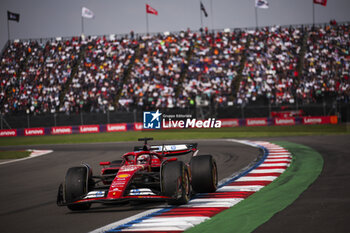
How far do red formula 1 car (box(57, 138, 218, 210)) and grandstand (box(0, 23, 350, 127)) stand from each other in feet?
84.6

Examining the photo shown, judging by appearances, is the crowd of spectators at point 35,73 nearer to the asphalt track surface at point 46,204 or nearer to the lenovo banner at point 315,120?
the lenovo banner at point 315,120

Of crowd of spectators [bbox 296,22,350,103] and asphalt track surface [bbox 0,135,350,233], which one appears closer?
asphalt track surface [bbox 0,135,350,233]

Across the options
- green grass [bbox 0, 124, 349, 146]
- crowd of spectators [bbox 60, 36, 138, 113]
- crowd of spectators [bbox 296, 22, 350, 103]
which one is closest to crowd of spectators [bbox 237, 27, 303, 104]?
crowd of spectators [bbox 296, 22, 350, 103]

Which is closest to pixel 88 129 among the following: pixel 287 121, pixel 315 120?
pixel 287 121

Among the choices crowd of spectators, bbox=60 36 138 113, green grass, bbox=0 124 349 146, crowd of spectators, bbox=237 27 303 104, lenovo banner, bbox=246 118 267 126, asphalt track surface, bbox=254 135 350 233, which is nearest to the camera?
asphalt track surface, bbox=254 135 350 233

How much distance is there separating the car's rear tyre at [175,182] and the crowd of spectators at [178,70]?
2761 centimetres

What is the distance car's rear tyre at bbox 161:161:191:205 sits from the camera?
7445mm

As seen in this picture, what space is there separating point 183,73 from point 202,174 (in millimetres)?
32551

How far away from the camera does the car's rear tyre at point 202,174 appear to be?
859 cm

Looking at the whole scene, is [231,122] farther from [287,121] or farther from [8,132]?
[8,132]

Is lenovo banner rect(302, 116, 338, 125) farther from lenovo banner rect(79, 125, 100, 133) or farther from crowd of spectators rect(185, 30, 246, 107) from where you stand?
lenovo banner rect(79, 125, 100, 133)

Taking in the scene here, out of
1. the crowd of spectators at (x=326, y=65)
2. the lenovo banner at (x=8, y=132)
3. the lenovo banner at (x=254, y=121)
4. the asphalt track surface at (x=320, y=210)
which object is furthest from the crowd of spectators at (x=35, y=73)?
the asphalt track surface at (x=320, y=210)

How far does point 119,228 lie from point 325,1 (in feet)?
148

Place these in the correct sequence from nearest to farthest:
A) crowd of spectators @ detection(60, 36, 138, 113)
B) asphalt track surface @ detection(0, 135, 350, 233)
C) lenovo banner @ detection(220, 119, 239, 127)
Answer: asphalt track surface @ detection(0, 135, 350, 233)
lenovo banner @ detection(220, 119, 239, 127)
crowd of spectators @ detection(60, 36, 138, 113)
